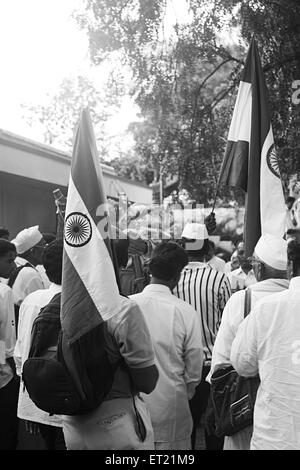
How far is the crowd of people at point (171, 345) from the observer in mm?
3570

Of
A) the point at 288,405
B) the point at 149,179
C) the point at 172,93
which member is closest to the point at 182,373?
the point at 288,405

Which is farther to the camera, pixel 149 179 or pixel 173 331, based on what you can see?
pixel 149 179

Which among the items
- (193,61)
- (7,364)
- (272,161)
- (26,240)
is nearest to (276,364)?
(272,161)

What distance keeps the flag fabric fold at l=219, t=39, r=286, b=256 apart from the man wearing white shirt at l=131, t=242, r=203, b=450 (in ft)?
2.28

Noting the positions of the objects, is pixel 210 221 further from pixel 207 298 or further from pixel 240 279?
pixel 240 279

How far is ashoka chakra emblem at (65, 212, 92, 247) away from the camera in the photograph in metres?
3.91

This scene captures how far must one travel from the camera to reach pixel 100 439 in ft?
12.3

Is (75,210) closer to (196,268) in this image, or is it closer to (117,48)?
(196,268)

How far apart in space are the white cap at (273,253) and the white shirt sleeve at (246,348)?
524 millimetres

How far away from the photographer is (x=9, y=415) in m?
5.69

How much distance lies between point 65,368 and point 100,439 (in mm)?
446

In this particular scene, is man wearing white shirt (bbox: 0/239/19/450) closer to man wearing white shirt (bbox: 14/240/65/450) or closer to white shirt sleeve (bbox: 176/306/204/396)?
man wearing white shirt (bbox: 14/240/65/450)

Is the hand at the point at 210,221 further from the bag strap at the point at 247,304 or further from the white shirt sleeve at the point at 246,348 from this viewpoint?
the white shirt sleeve at the point at 246,348

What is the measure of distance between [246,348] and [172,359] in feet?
3.76
